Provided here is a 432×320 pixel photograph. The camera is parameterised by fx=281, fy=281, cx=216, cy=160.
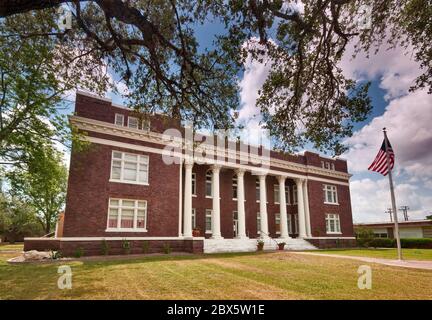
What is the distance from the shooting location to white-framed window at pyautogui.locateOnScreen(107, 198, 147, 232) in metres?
20.8

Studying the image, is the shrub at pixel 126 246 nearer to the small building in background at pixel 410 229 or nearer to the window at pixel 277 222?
the window at pixel 277 222

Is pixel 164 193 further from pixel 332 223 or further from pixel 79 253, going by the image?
pixel 332 223

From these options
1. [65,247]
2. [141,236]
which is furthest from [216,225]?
[65,247]

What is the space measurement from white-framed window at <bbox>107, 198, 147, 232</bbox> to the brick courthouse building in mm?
74

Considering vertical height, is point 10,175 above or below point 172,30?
below

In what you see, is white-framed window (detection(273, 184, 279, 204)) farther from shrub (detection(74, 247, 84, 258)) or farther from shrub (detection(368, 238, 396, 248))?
shrub (detection(74, 247, 84, 258))

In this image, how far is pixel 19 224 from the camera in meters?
54.2

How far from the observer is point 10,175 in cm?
1766

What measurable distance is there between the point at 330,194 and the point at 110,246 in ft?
91.2

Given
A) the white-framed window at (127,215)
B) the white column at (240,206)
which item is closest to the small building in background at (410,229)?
the white column at (240,206)

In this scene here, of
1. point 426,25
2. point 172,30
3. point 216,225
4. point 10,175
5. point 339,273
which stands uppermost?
point 172,30

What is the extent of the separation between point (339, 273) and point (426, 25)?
894 centimetres

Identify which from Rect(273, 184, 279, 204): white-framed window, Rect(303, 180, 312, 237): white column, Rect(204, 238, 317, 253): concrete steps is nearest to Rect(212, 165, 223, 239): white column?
Rect(204, 238, 317, 253): concrete steps
